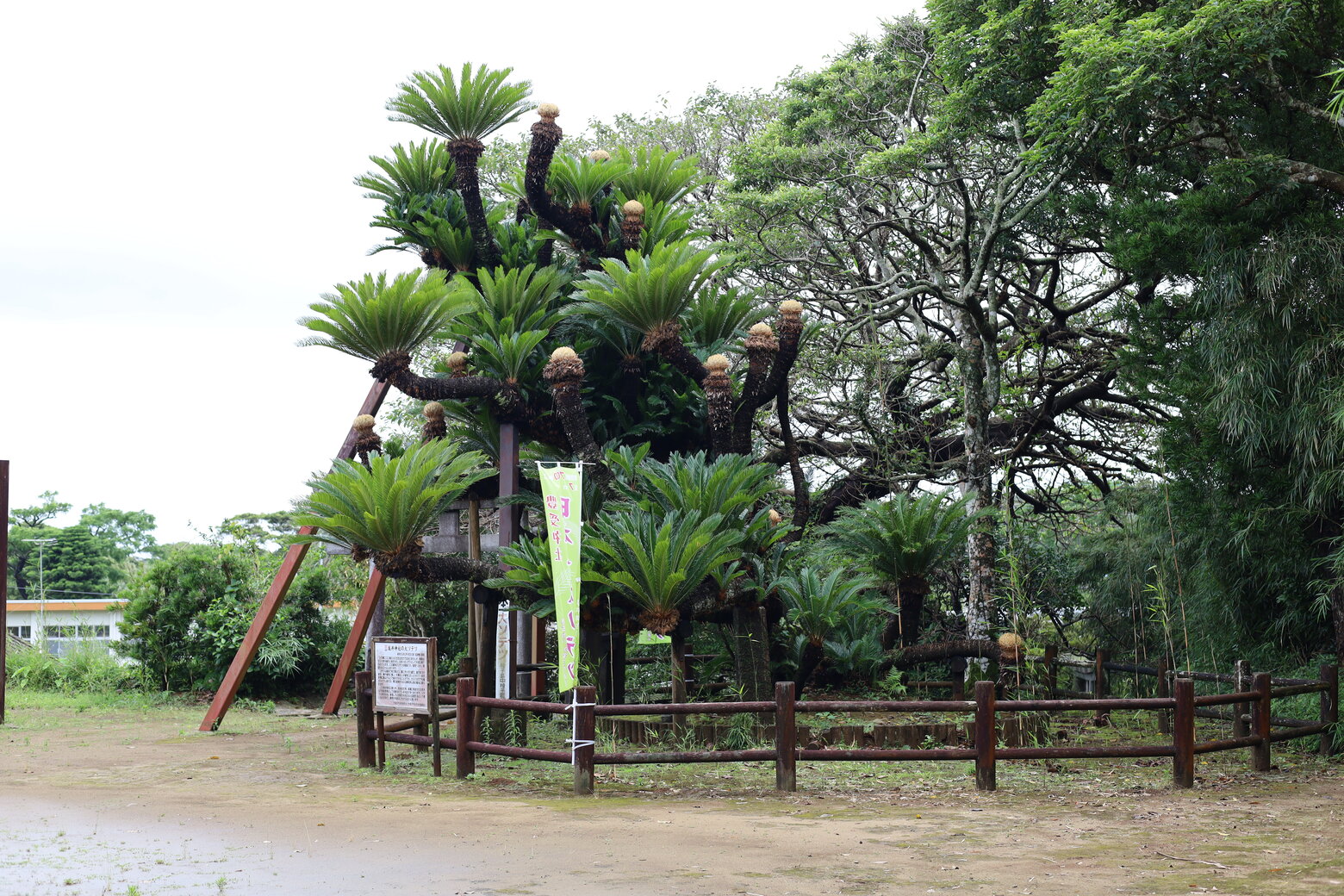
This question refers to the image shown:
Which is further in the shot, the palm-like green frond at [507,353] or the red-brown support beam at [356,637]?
the red-brown support beam at [356,637]

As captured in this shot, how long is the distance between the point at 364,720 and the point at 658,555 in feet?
10.0

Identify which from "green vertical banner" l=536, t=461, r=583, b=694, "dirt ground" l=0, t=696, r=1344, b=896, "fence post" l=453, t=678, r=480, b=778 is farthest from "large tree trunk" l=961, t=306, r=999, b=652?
"fence post" l=453, t=678, r=480, b=778

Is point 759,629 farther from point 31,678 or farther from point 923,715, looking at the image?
point 31,678

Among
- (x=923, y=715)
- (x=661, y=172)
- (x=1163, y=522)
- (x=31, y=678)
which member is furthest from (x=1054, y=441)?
(x=31, y=678)

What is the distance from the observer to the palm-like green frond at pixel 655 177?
563 inches

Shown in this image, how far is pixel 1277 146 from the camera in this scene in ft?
36.6

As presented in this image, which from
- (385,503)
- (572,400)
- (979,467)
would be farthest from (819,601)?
(385,503)

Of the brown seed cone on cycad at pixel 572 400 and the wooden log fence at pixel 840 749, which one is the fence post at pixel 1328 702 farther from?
the brown seed cone on cycad at pixel 572 400

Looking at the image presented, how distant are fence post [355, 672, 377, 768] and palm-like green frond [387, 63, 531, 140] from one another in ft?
22.4

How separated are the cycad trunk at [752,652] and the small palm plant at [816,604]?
0.64m

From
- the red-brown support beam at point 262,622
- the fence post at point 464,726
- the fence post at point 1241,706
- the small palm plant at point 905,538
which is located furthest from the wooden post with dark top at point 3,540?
the fence post at point 1241,706

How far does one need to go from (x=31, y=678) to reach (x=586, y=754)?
14910 millimetres

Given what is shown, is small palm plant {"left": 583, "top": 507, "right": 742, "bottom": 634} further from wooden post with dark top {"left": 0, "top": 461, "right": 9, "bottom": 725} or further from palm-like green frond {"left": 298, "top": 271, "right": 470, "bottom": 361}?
wooden post with dark top {"left": 0, "top": 461, "right": 9, "bottom": 725}

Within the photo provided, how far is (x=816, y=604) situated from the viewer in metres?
12.1
